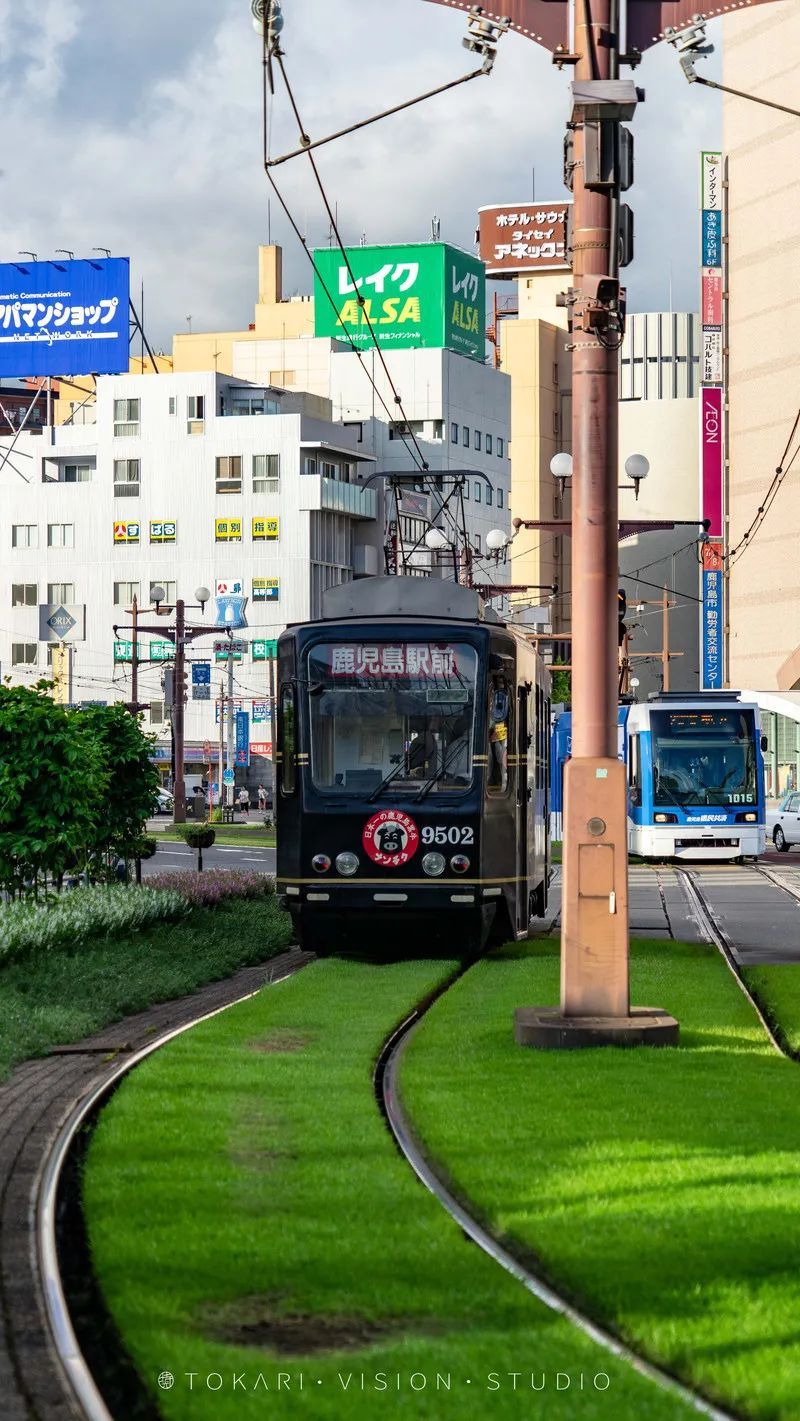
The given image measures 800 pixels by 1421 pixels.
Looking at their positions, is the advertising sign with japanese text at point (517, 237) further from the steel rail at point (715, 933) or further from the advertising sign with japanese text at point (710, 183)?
the steel rail at point (715, 933)

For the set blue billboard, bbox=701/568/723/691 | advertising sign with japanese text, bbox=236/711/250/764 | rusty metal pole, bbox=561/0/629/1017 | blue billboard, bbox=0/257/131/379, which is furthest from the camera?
advertising sign with japanese text, bbox=236/711/250/764

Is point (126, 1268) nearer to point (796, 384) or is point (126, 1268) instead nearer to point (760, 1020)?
point (760, 1020)

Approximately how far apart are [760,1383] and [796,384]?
10242 centimetres

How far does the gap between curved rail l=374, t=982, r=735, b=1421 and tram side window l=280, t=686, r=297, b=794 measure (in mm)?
8251

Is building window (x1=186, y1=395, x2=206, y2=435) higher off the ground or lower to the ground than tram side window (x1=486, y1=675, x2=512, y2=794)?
higher

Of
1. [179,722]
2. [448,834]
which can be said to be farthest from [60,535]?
[448,834]

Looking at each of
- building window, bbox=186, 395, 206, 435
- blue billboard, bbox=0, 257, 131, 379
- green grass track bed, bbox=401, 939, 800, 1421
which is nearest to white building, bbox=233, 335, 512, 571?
building window, bbox=186, 395, 206, 435

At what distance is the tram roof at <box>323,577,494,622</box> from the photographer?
70.5ft

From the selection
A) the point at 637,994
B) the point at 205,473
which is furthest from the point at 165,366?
the point at 637,994

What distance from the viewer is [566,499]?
18188 cm

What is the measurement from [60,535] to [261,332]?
96.7ft

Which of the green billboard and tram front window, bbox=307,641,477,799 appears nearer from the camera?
tram front window, bbox=307,641,477,799

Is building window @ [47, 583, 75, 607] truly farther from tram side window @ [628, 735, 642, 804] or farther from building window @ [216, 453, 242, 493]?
tram side window @ [628, 735, 642, 804]

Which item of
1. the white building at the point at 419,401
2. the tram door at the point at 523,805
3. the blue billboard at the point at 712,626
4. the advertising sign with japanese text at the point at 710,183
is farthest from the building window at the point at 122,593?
the tram door at the point at 523,805
